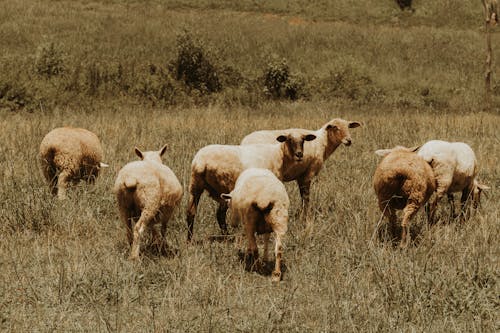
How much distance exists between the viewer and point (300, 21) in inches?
1470

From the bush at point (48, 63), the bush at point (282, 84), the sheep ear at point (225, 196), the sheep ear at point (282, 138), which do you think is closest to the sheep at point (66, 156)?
the sheep ear at point (225, 196)

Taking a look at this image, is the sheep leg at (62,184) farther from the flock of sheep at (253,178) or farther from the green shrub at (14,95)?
the green shrub at (14,95)

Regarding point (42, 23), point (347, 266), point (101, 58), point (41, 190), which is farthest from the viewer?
point (42, 23)

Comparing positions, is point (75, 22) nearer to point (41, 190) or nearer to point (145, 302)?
point (41, 190)

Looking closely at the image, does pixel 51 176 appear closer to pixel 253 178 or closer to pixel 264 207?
pixel 253 178

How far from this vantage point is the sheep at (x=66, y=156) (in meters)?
7.09

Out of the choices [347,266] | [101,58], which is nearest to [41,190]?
[347,266]

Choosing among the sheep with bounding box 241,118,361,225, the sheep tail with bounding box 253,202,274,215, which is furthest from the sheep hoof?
the sheep with bounding box 241,118,361,225

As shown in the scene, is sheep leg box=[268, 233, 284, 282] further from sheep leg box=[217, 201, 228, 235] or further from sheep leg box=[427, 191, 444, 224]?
sheep leg box=[427, 191, 444, 224]

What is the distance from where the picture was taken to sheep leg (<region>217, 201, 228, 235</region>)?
6.80 m

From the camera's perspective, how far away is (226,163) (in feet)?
21.2

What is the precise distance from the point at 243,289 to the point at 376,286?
1.18 metres

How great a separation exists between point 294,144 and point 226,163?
0.98 meters

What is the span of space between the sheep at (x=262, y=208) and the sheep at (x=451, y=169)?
7.74ft
